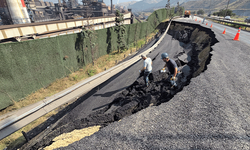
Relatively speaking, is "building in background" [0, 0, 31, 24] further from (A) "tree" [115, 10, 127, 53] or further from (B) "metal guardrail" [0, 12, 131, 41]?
(A) "tree" [115, 10, 127, 53]

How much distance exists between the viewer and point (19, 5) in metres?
27.2

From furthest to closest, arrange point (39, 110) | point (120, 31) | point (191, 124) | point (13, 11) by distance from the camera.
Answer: point (13, 11)
point (120, 31)
point (39, 110)
point (191, 124)

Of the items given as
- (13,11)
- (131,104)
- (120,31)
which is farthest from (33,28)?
(13,11)

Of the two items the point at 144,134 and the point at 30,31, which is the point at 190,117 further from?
the point at 30,31

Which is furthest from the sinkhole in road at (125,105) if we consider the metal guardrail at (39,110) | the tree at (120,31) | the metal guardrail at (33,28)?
the tree at (120,31)

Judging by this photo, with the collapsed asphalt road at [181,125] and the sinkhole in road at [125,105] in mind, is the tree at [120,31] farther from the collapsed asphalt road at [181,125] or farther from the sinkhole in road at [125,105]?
the collapsed asphalt road at [181,125]

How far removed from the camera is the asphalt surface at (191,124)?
8.46 ft

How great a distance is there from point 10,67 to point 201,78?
30.2 ft

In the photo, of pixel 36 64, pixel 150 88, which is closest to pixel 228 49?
pixel 150 88

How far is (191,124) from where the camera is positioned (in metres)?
2.98

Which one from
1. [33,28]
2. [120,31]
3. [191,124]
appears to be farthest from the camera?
[120,31]

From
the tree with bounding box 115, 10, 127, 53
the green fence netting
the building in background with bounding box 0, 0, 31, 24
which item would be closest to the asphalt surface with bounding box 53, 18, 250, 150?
the green fence netting

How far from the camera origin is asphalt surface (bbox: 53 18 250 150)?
8.46 ft

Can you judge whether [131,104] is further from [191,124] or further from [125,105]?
[191,124]
